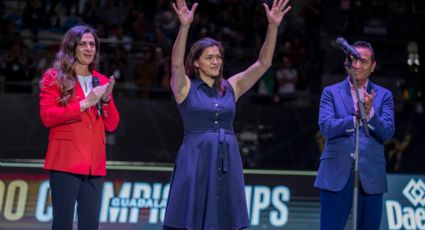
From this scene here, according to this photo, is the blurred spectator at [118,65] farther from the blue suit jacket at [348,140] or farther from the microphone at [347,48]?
the microphone at [347,48]

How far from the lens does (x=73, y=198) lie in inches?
171

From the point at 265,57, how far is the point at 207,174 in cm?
89

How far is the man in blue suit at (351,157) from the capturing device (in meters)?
4.78

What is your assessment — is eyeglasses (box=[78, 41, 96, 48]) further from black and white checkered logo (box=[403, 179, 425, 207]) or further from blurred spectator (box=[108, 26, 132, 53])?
blurred spectator (box=[108, 26, 132, 53])

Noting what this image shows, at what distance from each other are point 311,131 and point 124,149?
10.3ft

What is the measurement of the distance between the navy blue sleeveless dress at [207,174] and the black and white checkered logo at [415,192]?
109 inches

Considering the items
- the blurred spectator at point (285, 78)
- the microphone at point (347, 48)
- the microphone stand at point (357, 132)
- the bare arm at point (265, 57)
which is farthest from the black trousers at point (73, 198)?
the blurred spectator at point (285, 78)

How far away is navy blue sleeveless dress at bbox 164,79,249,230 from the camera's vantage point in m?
4.27

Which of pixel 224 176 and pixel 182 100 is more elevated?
pixel 182 100

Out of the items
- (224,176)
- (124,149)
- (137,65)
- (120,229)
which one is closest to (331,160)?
(224,176)

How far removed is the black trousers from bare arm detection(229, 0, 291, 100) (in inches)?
44.5

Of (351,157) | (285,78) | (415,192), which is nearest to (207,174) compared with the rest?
(351,157)

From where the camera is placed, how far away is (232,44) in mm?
12945

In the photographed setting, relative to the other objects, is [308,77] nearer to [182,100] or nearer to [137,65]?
[137,65]
